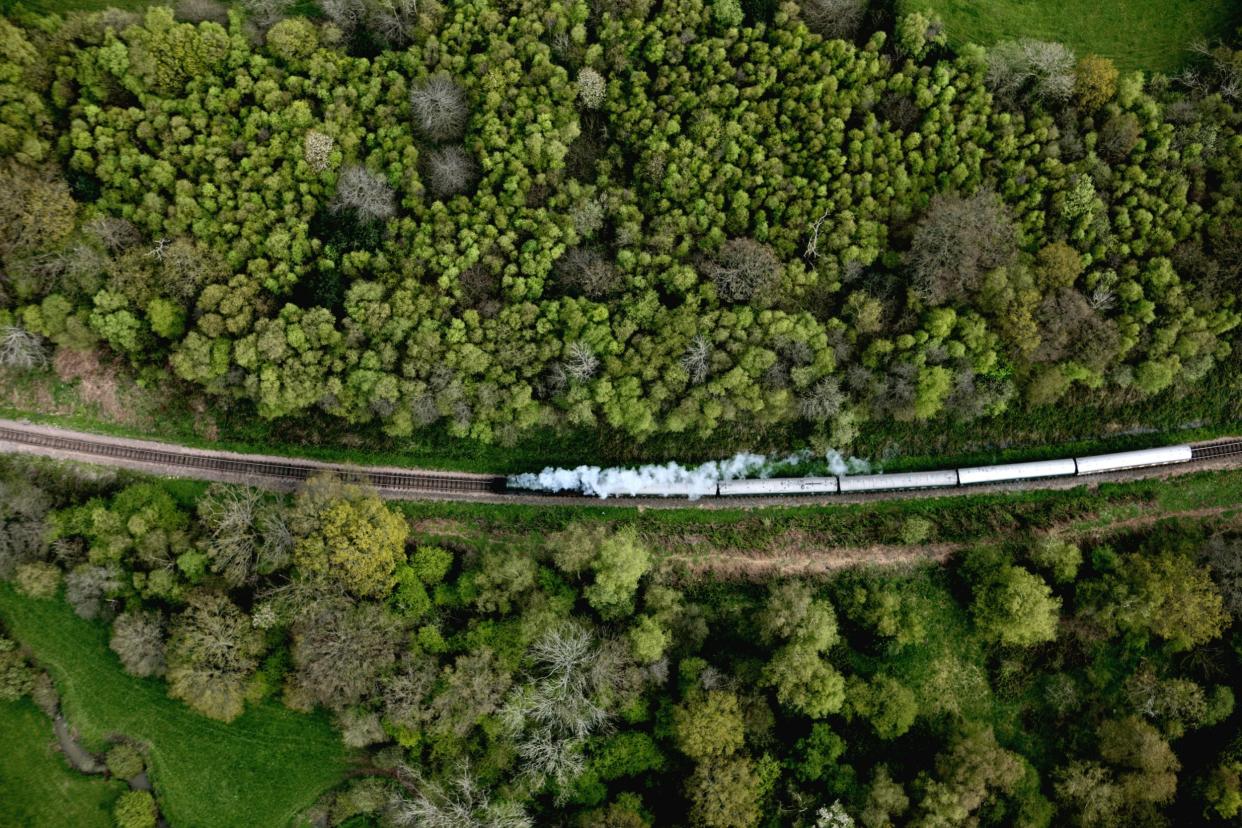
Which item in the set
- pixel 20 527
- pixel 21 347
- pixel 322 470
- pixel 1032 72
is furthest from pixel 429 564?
pixel 1032 72

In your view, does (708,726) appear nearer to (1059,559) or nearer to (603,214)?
(1059,559)

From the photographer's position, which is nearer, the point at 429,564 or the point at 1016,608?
the point at 1016,608

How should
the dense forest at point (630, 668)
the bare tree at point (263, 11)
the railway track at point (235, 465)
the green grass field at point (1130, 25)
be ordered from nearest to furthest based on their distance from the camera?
the dense forest at point (630, 668), the bare tree at point (263, 11), the railway track at point (235, 465), the green grass field at point (1130, 25)

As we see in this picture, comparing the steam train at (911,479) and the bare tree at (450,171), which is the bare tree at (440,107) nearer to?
the bare tree at (450,171)

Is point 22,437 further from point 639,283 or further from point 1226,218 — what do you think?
point 1226,218

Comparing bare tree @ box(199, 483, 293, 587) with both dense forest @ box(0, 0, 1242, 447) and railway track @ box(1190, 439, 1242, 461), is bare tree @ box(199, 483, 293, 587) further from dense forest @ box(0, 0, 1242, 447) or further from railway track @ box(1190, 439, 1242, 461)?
railway track @ box(1190, 439, 1242, 461)

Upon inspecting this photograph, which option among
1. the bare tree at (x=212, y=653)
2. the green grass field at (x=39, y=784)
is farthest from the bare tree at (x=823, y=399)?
the green grass field at (x=39, y=784)
